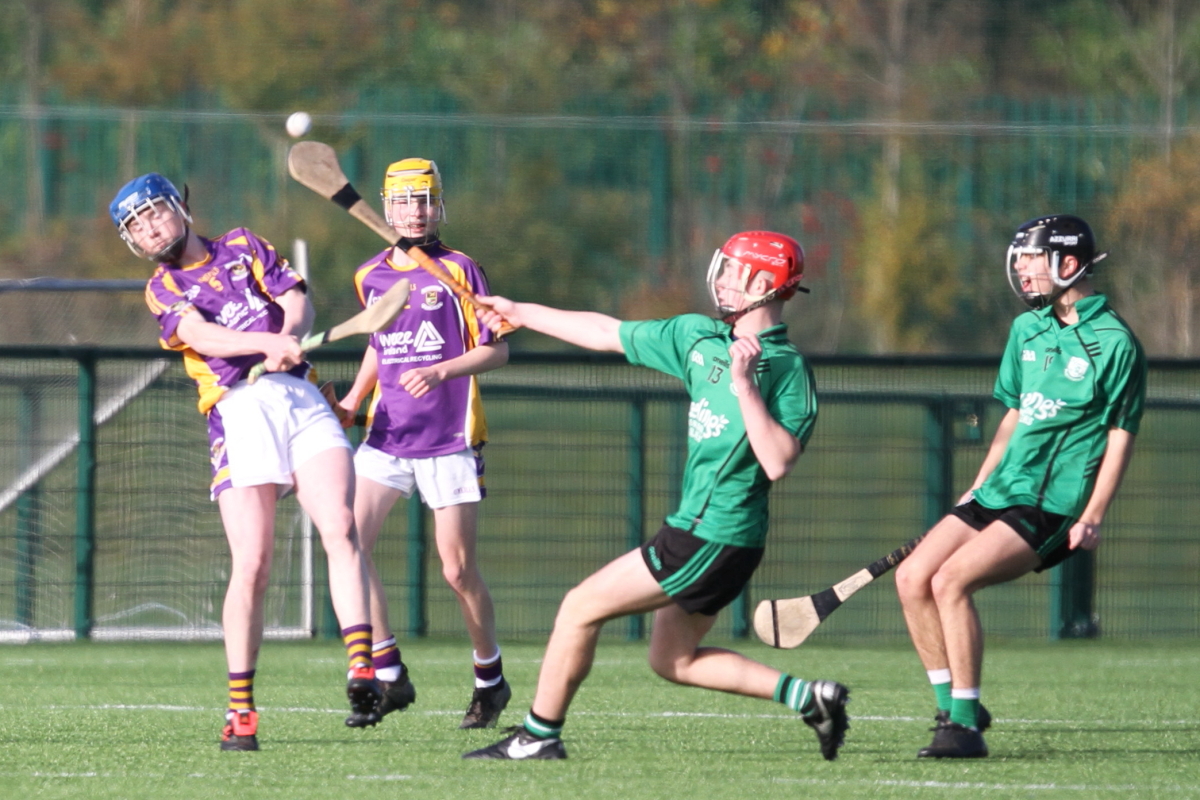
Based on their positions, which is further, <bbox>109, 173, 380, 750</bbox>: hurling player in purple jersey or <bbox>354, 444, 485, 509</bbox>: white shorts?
<bbox>354, 444, 485, 509</bbox>: white shorts

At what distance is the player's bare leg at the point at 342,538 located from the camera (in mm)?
5652

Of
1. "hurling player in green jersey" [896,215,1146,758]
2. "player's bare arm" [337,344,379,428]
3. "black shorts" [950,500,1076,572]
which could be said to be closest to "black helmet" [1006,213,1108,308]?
"hurling player in green jersey" [896,215,1146,758]

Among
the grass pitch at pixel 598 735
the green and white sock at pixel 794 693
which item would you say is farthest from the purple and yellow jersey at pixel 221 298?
the green and white sock at pixel 794 693

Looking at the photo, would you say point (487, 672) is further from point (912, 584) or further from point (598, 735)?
point (912, 584)

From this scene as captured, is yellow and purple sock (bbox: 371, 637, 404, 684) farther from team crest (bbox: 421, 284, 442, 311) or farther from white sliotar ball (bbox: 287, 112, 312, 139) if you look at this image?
white sliotar ball (bbox: 287, 112, 312, 139)

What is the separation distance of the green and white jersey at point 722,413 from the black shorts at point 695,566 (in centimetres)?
3

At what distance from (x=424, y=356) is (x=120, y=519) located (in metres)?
3.95

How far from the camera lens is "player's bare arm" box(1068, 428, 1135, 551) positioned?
18.7ft

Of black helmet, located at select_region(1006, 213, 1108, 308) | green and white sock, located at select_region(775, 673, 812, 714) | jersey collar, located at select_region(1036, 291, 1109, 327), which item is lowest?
green and white sock, located at select_region(775, 673, 812, 714)

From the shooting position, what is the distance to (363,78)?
20844 mm

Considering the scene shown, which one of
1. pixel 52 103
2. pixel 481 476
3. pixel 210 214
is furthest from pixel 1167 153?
pixel 481 476

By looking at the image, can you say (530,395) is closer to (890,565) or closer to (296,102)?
(890,565)

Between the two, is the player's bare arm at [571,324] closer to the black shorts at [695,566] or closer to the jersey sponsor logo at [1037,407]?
the black shorts at [695,566]

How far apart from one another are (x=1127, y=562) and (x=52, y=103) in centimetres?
1324
